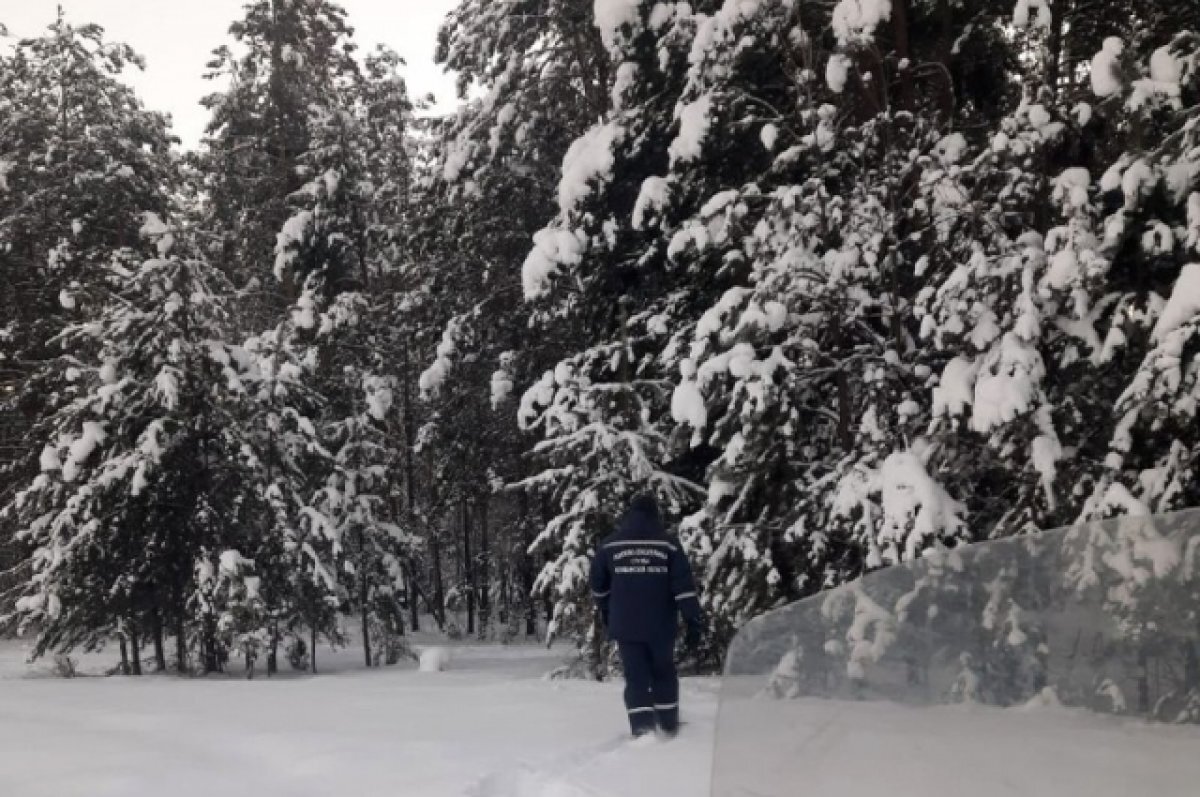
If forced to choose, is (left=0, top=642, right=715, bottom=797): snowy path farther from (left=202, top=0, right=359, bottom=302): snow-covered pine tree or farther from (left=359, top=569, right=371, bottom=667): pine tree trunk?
(left=202, top=0, right=359, bottom=302): snow-covered pine tree

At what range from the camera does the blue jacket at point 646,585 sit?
25.0 feet

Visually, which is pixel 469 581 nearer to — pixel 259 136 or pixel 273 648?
pixel 259 136

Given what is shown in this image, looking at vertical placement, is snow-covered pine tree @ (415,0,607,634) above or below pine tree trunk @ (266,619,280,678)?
above

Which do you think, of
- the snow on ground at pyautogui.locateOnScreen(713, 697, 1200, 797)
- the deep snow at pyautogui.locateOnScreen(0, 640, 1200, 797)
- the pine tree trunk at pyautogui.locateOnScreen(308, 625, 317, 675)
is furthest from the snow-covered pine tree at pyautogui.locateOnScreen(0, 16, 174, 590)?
the snow on ground at pyautogui.locateOnScreen(713, 697, 1200, 797)

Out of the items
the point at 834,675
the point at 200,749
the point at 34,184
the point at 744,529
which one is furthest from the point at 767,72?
the point at 34,184

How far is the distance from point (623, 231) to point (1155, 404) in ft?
23.7

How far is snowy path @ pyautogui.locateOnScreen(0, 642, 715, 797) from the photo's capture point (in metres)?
6.16

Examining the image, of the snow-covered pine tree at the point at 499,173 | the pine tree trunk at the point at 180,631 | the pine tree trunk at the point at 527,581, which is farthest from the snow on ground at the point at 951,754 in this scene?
the pine tree trunk at the point at 527,581

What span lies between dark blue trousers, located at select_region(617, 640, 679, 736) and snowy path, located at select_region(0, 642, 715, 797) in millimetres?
215

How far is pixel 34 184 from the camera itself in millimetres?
21297

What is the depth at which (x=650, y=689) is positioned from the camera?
750 centimetres

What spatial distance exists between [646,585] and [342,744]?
238cm

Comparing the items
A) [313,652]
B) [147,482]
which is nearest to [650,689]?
[147,482]

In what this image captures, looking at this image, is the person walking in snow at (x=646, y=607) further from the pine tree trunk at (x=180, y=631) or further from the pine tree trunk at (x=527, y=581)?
the pine tree trunk at (x=527, y=581)
